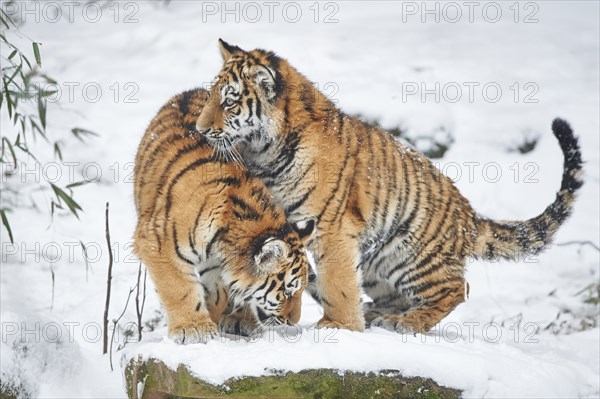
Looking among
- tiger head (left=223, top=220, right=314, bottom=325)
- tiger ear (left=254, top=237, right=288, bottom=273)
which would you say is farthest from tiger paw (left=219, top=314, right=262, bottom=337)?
tiger ear (left=254, top=237, right=288, bottom=273)

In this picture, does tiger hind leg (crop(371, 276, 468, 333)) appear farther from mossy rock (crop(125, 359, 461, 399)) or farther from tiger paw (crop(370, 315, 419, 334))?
mossy rock (crop(125, 359, 461, 399))

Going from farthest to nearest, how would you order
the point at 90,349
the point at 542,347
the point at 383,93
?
the point at 383,93 < the point at 90,349 < the point at 542,347

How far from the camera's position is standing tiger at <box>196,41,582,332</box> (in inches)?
178

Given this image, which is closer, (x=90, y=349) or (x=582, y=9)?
(x=90, y=349)

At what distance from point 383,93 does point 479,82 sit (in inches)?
43.3

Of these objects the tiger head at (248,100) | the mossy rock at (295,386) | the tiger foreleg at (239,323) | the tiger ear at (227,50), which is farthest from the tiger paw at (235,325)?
the tiger ear at (227,50)

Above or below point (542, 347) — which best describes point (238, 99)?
above

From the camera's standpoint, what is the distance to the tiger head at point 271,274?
3955 mm

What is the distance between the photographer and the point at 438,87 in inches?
336

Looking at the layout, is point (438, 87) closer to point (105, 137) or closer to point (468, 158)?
point (468, 158)

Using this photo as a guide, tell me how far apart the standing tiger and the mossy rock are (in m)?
0.81

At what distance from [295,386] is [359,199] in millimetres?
1389

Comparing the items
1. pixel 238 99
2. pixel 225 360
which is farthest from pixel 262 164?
pixel 225 360

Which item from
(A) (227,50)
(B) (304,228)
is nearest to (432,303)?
(B) (304,228)
